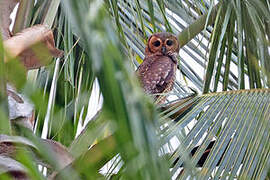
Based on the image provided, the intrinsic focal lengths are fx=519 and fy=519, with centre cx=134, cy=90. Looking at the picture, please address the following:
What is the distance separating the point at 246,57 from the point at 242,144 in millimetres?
1266

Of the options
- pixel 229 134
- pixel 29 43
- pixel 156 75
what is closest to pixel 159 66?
pixel 156 75

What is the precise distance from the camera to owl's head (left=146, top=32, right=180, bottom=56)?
3627 millimetres

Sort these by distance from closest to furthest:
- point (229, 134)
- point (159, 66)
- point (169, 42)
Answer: point (229, 134)
point (159, 66)
point (169, 42)

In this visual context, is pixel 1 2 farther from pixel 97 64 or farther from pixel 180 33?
pixel 180 33

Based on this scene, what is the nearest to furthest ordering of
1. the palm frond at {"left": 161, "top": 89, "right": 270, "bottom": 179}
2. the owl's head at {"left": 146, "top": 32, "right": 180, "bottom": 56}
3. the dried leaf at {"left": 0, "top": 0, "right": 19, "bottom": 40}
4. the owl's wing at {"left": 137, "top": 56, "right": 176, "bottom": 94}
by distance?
1. the palm frond at {"left": 161, "top": 89, "right": 270, "bottom": 179}
2. the dried leaf at {"left": 0, "top": 0, "right": 19, "bottom": 40}
3. the owl's wing at {"left": 137, "top": 56, "right": 176, "bottom": 94}
4. the owl's head at {"left": 146, "top": 32, "right": 180, "bottom": 56}

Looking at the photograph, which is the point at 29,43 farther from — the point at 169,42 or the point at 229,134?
the point at 169,42

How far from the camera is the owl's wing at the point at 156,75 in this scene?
125 inches

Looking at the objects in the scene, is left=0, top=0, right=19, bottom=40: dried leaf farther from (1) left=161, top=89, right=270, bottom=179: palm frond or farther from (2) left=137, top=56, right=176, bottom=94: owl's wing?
(2) left=137, top=56, right=176, bottom=94: owl's wing

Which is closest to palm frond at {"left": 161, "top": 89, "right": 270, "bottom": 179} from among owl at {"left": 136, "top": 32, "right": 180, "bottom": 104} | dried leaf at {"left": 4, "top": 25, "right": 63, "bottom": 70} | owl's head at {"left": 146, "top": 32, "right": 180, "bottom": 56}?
dried leaf at {"left": 4, "top": 25, "right": 63, "bottom": 70}

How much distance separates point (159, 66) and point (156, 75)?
0.19 m

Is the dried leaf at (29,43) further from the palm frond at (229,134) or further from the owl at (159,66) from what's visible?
the owl at (159,66)

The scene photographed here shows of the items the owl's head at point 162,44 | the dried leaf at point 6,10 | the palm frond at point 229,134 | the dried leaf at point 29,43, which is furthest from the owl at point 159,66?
the dried leaf at point 29,43

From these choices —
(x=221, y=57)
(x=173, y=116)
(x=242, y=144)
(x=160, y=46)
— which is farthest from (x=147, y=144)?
(x=160, y=46)

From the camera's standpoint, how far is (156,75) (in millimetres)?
3229
